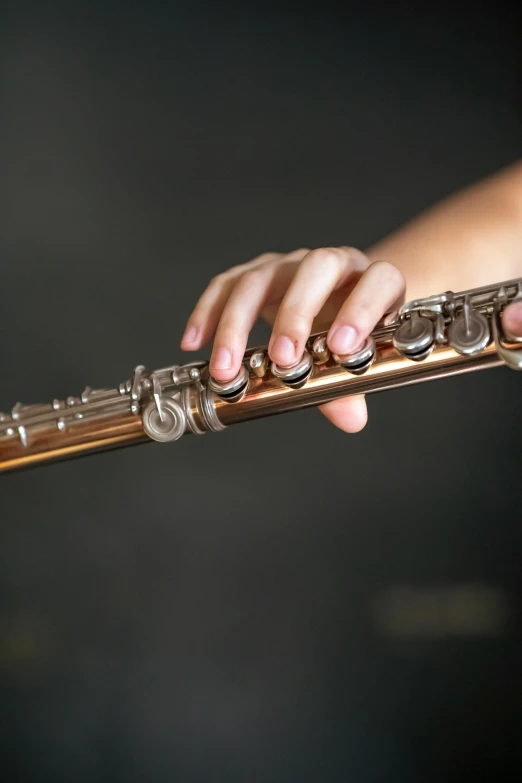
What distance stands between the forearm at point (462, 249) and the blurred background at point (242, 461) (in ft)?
3.13

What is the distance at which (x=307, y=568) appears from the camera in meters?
1.84

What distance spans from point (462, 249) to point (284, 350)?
16.8 inches

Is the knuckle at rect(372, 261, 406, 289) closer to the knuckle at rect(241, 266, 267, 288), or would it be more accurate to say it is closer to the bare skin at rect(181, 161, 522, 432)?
the bare skin at rect(181, 161, 522, 432)

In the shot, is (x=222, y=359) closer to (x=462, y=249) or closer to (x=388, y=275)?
(x=388, y=275)

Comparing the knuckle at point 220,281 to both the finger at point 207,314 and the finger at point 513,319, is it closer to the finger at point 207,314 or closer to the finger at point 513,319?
the finger at point 207,314

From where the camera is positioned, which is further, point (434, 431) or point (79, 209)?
point (79, 209)

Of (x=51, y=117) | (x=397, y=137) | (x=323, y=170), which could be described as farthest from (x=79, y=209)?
(x=397, y=137)

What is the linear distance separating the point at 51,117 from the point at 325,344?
183 centimetres

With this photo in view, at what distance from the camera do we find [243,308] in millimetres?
731

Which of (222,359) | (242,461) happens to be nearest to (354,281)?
(222,359)

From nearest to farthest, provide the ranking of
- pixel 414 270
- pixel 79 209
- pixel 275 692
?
1. pixel 414 270
2. pixel 275 692
3. pixel 79 209

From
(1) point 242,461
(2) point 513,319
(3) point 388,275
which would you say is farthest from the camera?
(1) point 242,461

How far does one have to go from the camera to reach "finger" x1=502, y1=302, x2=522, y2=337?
1.90 feet

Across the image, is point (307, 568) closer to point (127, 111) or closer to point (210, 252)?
point (210, 252)
